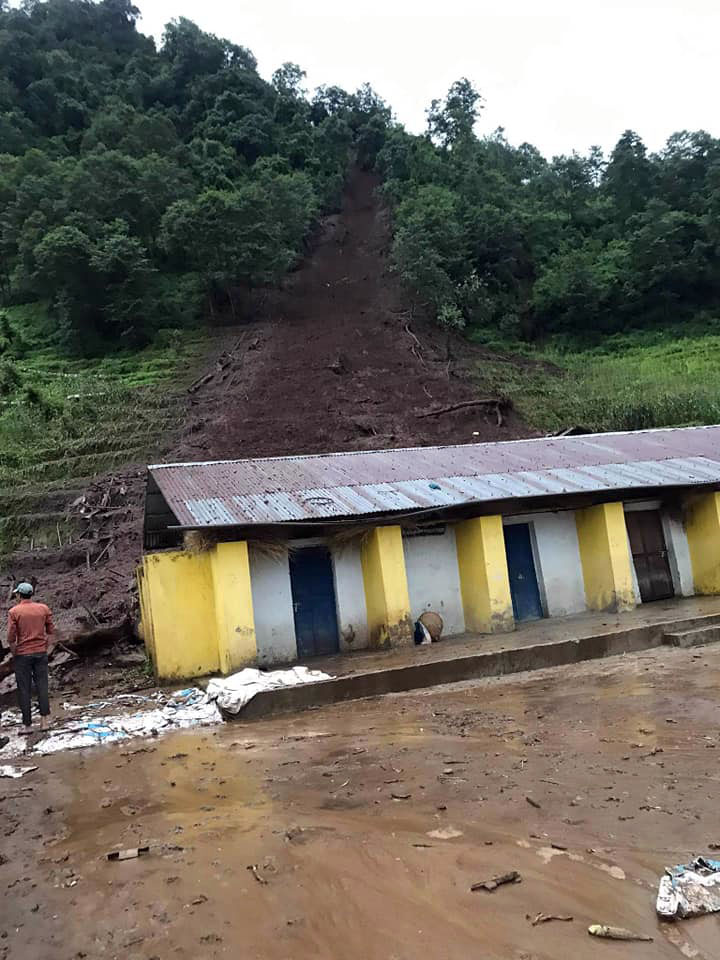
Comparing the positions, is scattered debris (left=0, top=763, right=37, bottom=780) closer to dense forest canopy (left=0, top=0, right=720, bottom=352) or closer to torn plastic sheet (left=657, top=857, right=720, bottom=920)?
torn plastic sheet (left=657, top=857, right=720, bottom=920)

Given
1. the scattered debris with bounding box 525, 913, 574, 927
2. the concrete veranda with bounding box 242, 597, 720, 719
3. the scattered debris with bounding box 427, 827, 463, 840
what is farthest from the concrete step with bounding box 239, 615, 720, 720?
the scattered debris with bounding box 525, 913, 574, 927

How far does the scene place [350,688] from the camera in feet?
31.0

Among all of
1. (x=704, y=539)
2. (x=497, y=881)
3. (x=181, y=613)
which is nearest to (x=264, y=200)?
(x=704, y=539)

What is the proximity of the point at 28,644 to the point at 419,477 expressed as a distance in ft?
26.5

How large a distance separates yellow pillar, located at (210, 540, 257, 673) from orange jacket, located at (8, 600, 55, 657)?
3.05 meters

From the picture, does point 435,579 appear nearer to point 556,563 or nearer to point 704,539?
point 556,563

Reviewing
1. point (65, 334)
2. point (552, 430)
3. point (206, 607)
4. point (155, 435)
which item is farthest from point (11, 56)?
point (206, 607)

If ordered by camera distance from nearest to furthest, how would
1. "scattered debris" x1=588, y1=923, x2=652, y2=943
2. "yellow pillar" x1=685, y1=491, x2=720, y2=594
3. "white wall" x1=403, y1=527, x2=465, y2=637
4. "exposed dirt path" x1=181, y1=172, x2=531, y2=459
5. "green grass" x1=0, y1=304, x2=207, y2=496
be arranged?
1. "scattered debris" x1=588, y1=923, x2=652, y2=943
2. "white wall" x1=403, y1=527, x2=465, y2=637
3. "yellow pillar" x1=685, y1=491, x2=720, y2=594
4. "green grass" x1=0, y1=304, x2=207, y2=496
5. "exposed dirt path" x1=181, y1=172, x2=531, y2=459

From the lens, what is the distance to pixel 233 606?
11273 mm

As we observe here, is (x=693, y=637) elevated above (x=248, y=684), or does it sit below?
below

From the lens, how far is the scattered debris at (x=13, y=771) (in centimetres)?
687

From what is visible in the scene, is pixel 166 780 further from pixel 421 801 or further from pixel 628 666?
pixel 628 666

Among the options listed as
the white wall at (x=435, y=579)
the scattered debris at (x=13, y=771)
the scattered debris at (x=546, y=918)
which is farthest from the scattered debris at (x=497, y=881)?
the white wall at (x=435, y=579)

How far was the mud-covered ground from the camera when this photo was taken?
3.52 meters
